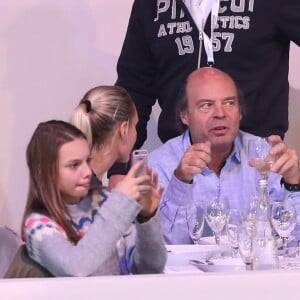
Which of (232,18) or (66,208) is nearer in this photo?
(66,208)

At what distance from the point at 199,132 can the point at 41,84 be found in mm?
1152

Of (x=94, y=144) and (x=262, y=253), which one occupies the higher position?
Answer: (x=94, y=144)

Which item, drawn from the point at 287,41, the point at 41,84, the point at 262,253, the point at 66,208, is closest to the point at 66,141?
the point at 66,208

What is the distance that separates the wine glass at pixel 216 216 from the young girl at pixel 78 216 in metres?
0.22

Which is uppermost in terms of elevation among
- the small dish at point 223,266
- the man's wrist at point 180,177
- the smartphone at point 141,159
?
the smartphone at point 141,159

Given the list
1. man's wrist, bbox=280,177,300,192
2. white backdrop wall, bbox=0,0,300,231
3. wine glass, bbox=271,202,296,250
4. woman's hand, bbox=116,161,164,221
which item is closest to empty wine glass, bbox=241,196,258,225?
wine glass, bbox=271,202,296,250

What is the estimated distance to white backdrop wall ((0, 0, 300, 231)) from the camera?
3270mm

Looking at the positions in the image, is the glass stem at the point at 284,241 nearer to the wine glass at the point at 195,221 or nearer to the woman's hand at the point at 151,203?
the wine glass at the point at 195,221

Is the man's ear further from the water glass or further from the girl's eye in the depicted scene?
the water glass

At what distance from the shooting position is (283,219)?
179 cm

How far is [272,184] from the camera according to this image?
220 centimetres

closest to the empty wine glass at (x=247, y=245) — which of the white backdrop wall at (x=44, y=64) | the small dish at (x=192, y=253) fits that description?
the small dish at (x=192, y=253)

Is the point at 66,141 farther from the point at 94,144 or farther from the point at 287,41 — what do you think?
the point at 287,41

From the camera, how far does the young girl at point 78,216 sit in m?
1.43
